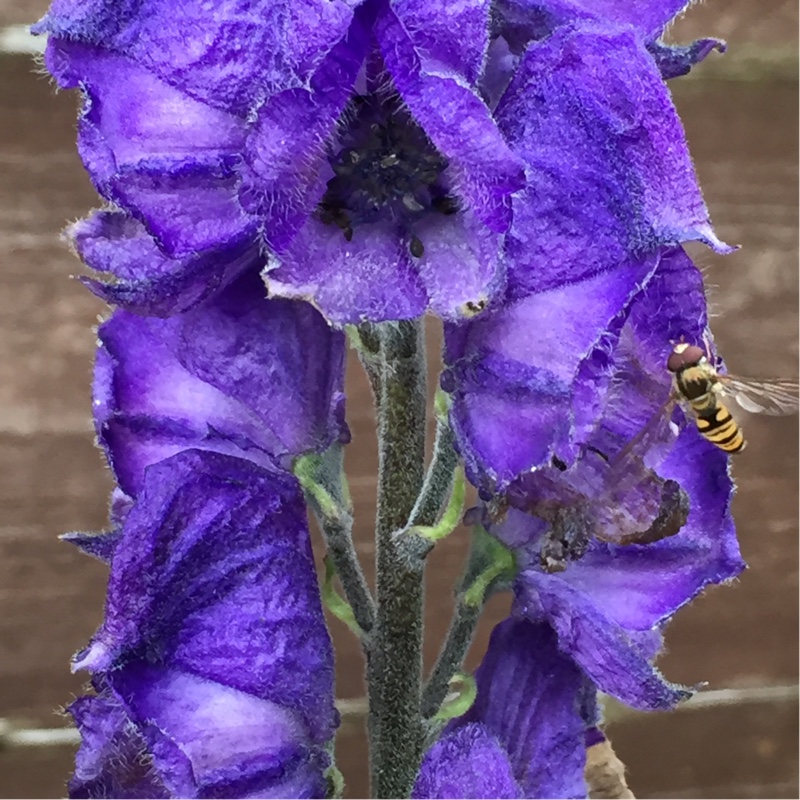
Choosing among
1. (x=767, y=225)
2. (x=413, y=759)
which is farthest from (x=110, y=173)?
(x=767, y=225)

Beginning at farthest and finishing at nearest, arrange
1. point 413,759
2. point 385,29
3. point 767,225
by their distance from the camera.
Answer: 1. point 767,225
2. point 413,759
3. point 385,29

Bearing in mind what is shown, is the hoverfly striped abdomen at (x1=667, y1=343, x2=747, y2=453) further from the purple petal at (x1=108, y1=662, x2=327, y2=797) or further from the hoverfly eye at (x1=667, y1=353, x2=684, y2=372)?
the purple petal at (x1=108, y1=662, x2=327, y2=797)

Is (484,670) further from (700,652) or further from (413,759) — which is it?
(700,652)

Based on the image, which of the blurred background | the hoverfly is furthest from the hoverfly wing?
the blurred background

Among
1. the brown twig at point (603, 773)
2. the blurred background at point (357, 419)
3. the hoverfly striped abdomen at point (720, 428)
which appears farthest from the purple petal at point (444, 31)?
the blurred background at point (357, 419)

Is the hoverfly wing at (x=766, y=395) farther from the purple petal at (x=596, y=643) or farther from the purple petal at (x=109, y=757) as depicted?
the purple petal at (x=109, y=757)
